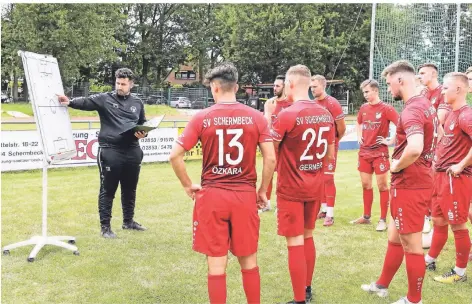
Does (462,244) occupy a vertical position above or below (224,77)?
below

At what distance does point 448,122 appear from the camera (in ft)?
16.1

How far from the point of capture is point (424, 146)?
3953mm

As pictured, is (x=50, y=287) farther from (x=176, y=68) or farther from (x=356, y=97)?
(x=176, y=68)

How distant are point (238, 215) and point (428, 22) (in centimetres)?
1379

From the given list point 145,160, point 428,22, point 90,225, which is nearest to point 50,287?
point 90,225

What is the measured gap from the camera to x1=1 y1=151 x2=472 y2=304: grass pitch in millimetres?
4547

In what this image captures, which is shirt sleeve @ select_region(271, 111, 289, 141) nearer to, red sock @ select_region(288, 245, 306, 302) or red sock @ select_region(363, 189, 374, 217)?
red sock @ select_region(288, 245, 306, 302)

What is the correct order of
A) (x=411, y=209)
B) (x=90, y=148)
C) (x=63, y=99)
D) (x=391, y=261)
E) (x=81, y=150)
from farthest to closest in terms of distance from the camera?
(x=90, y=148) < (x=81, y=150) < (x=63, y=99) < (x=391, y=261) < (x=411, y=209)

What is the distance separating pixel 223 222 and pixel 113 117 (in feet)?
10.7

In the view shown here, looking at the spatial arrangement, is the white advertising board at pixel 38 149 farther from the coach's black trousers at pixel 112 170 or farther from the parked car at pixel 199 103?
the parked car at pixel 199 103

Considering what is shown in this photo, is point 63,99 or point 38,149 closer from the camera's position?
point 63,99

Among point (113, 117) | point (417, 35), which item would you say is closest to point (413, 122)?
point (113, 117)

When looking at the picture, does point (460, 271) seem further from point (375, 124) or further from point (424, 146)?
point (375, 124)

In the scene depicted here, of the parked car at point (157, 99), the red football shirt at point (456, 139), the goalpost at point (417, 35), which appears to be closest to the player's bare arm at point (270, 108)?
the red football shirt at point (456, 139)
